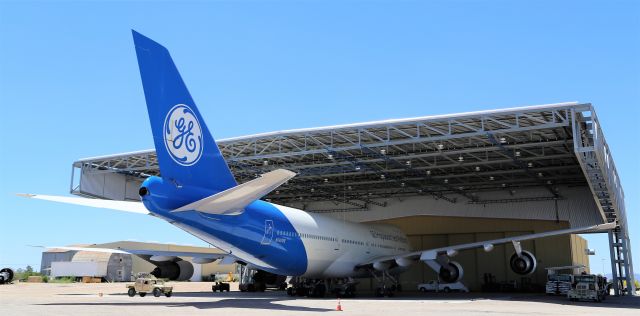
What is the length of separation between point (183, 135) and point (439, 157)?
16.6m

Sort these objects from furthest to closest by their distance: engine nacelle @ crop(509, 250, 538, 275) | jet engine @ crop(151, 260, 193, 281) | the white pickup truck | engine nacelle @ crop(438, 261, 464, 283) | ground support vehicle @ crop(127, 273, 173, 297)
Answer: the white pickup truck
engine nacelle @ crop(438, 261, 464, 283)
jet engine @ crop(151, 260, 193, 281)
engine nacelle @ crop(509, 250, 538, 275)
ground support vehicle @ crop(127, 273, 173, 297)

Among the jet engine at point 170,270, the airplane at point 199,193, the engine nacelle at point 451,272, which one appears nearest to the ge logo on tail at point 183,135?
the airplane at point 199,193

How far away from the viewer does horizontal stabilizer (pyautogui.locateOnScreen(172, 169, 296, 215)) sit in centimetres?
1384

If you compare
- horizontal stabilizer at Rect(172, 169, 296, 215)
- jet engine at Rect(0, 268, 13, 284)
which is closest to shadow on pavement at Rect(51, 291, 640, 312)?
horizontal stabilizer at Rect(172, 169, 296, 215)

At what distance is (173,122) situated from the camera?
15.8m

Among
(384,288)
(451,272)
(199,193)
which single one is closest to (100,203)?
(199,193)

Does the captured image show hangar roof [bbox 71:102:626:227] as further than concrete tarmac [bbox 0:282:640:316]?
Yes

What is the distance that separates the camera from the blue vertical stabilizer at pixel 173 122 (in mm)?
15391

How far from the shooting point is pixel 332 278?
26.2 metres

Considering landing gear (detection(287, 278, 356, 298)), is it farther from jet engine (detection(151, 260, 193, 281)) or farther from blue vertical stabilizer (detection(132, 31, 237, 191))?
blue vertical stabilizer (detection(132, 31, 237, 191))

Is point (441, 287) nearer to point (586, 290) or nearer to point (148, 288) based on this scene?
point (586, 290)

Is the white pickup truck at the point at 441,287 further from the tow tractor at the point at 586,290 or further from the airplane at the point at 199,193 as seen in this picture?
the airplane at the point at 199,193

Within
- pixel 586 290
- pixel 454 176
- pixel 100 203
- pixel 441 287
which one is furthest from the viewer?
pixel 441 287

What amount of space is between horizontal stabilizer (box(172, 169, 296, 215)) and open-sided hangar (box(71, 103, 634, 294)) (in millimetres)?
9006
